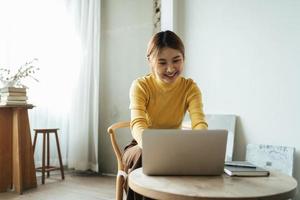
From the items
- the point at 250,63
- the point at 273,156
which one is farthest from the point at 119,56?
the point at 273,156

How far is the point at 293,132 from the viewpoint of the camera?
6.57 feet

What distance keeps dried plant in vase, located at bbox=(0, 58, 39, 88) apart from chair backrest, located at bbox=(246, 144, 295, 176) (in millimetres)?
2007

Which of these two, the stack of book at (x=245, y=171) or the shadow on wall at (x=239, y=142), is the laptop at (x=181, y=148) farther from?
the shadow on wall at (x=239, y=142)

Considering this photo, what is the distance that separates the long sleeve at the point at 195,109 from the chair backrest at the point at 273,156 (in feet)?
2.36

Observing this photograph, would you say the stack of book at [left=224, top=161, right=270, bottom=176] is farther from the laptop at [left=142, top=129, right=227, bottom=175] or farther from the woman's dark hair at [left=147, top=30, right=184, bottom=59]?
the woman's dark hair at [left=147, top=30, right=184, bottom=59]

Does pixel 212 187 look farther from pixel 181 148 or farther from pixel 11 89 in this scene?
pixel 11 89

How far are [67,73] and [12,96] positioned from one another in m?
0.81

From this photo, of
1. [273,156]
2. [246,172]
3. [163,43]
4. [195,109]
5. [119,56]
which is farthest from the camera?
[119,56]

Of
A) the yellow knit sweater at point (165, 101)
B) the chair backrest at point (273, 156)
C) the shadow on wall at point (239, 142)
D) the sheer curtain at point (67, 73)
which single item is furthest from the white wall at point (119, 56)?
the yellow knit sweater at point (165, 101)

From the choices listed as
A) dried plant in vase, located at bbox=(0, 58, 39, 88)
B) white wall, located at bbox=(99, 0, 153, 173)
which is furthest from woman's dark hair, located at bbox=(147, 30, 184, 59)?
dried plant in vase, located at bbox=(0, 58, 39, 88)

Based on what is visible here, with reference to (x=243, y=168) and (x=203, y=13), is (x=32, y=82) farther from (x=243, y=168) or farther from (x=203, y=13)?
(x=243, y=168)

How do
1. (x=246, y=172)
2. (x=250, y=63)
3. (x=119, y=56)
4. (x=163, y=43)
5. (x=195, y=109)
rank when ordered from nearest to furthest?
(x=246, y=172) < (x=163, y=43) < (x=195, y=109) < (x=250, y=63) < (x=119, y=56)

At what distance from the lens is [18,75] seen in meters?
2.90

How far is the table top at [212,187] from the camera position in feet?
2.86
